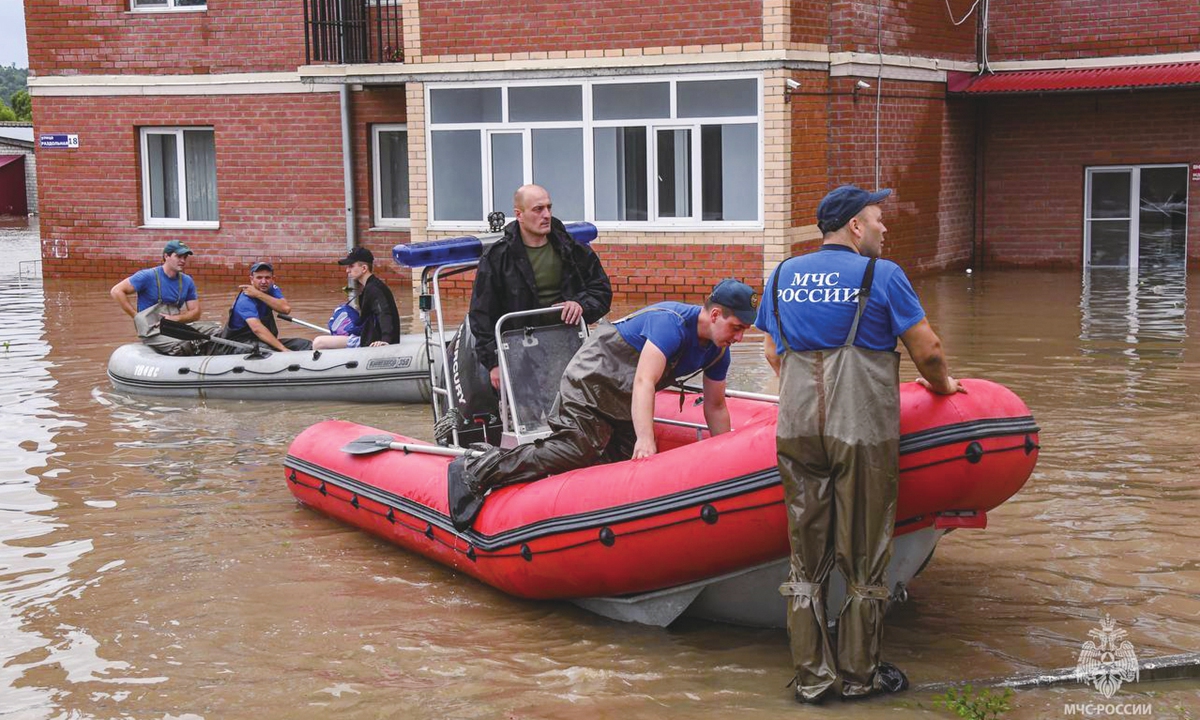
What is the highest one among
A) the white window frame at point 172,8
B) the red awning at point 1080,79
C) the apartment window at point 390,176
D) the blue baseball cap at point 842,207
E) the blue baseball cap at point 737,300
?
the white window frame at point 172,8

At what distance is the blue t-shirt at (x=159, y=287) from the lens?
12969mm

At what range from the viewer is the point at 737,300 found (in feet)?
20.4

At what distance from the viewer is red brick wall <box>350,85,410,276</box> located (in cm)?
2073

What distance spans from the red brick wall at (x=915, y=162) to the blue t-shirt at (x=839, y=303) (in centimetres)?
1250

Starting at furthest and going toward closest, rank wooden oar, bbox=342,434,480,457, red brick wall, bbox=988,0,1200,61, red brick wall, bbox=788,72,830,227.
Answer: red brick wall, bbox=988,0,1200,61, red brick wall, bbox=788,72,830,227, wooden oar, bbox=342,434,480,457

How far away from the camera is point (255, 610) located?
6.78 metres

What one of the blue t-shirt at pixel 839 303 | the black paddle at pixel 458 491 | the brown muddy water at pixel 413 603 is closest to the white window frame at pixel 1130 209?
the brown muddy water at pixel 413 603

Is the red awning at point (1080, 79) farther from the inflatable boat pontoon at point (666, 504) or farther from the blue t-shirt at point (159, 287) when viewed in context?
the inflatable boat pontoon at point (666, 504)

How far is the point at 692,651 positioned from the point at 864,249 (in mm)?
1904

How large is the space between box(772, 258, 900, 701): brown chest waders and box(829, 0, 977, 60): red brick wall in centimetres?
1308

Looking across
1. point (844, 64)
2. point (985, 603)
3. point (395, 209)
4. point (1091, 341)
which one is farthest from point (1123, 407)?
point (395, 209)

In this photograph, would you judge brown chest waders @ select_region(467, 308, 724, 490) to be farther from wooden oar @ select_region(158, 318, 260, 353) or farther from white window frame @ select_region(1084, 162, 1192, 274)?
white window frame @ select_region(1084, 162, 1192, 274)

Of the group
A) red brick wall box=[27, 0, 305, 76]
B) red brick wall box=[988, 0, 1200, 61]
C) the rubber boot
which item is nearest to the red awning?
Answer: red brick wall box=[988, 0, 1200, 61]

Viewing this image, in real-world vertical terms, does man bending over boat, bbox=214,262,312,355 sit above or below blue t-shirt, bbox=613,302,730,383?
below
